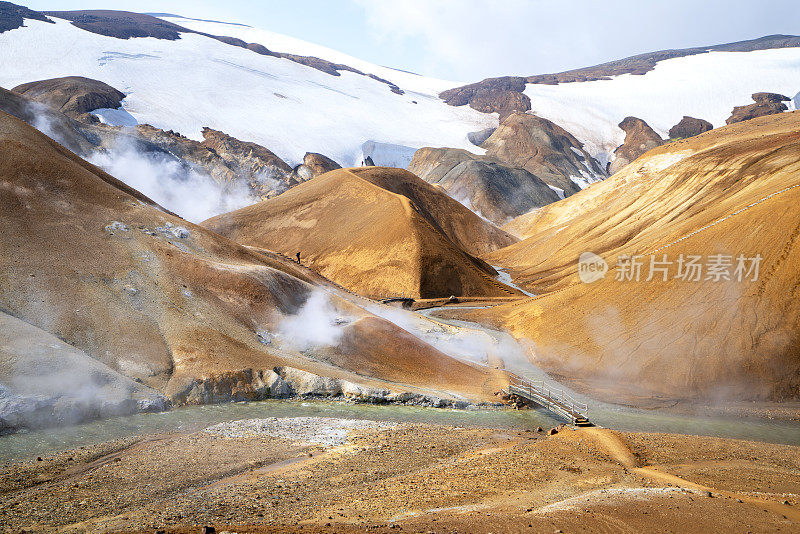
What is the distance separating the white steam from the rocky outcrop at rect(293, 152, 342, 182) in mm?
81796

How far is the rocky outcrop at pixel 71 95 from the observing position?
103875 millimetres

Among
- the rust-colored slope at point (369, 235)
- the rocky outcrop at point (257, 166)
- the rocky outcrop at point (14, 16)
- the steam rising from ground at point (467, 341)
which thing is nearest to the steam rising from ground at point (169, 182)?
the rocky outcrop at point (257, 166)

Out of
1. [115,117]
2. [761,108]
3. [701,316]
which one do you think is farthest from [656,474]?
[761,108]

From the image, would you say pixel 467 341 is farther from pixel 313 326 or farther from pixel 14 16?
pixel 14 16

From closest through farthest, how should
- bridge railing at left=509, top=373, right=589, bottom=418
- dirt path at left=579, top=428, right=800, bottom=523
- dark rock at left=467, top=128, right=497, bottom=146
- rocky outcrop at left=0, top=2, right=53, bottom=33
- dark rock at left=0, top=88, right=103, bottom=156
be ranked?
dirt path at left=579, top=428, right=800, bottom=523, bridge railing at left=509, top=373, right=589, bottom=418, dark rock at left=0, top=88, right=103, bottom=156, rocky outcrop at left=0, top=2, right=53, bottom=33, dark rock at left=467, top=128, right=497, bottom=146

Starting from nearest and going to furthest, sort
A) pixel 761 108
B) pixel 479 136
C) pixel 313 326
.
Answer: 1. pixel 313 326
2. pixel 761 108
3. pixel 479 136

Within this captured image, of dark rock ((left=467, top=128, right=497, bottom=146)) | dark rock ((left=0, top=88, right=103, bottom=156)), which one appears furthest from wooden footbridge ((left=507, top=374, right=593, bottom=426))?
dark rock ((left=467, top=128, right=497, bottom=146))

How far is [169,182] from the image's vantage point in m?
88.9

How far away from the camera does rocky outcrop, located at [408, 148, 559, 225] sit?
123 metres

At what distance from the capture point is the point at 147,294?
2611 cm

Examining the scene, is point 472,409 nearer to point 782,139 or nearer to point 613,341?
point 613,341

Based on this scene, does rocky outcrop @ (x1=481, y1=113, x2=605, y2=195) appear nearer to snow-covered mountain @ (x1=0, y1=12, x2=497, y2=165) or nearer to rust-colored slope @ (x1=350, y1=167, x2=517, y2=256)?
snow-covered mountain @ (x1=0, y1=12, x2=497, y2=165)

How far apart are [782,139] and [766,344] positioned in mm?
39661

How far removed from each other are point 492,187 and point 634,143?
76810 mm
